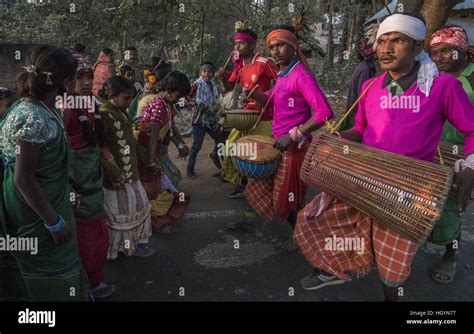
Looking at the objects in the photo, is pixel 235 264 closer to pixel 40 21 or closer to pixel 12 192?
pixel 12 192

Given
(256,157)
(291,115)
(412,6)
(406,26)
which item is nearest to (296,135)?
(291,115)

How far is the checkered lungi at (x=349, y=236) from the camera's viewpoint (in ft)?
8.21

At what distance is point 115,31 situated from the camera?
12820 millimetres

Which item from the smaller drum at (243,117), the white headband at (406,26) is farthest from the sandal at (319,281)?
the white headband at (406,26)

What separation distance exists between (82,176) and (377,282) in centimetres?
253

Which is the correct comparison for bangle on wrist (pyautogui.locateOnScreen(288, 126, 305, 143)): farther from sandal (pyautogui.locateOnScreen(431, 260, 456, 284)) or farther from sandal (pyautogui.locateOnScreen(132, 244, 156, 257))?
sandal (pyautogui.locateOnScreen(132, 244, 156, 257))

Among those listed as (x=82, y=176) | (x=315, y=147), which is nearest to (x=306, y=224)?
(x=315, y=147)

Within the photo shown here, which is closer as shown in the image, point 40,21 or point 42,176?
point 42,176

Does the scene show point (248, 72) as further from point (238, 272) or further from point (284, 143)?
point (238, 272)

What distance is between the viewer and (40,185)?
6.81ft

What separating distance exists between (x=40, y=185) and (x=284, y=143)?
191cm

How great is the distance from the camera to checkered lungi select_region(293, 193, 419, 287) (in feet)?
8.21

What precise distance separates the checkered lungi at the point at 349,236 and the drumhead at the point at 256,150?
0.62 m
